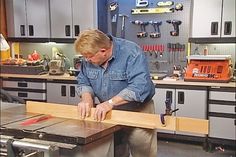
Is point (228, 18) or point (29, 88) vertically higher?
point (228, 18)

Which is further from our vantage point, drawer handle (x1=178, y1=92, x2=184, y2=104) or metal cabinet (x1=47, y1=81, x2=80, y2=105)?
metal cabinet (x1=47, y1=81, x2=80, y2=105)

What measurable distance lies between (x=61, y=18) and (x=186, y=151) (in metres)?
2.16

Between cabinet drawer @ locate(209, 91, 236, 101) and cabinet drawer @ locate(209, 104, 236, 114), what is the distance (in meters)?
0.07

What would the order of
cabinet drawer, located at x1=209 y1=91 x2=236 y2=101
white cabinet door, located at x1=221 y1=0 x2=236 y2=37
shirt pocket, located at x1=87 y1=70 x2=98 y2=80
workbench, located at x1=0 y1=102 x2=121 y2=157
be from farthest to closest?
1. white cabinet door, located at x1=221 y1=0 x2=236 y2=37
2. cabinet drawer, located at x1=209 y1=91 x2=236 y2=101
3. shirt pocket, located at x1=87 y1=70 x2=98 y2=80
4. workbench, located at x1=0 y1=102 x2=121 y2=157

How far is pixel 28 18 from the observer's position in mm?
4133

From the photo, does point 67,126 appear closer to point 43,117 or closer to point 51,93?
point 43,117

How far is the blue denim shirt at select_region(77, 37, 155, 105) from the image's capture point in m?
1.71

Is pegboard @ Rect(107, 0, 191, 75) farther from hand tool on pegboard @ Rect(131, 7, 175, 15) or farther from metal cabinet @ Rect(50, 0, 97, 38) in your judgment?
metal cabinet @ Rect(50, 0, 97, 38)

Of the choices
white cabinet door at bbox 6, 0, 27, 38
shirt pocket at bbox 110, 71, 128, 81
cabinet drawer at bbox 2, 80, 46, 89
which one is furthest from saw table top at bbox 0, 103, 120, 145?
white cabinet door at bbox 6, 0, 27, 38

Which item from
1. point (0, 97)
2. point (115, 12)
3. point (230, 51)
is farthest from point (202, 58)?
point (0, 97)

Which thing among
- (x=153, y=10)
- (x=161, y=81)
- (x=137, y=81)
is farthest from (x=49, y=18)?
(x=137, y=81)

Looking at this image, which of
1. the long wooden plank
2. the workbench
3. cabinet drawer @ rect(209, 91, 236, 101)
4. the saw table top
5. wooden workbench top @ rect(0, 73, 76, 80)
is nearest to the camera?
the workbench

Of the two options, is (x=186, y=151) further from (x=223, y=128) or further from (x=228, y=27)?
(x=228, y=27)

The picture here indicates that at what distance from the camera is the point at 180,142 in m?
3.46
